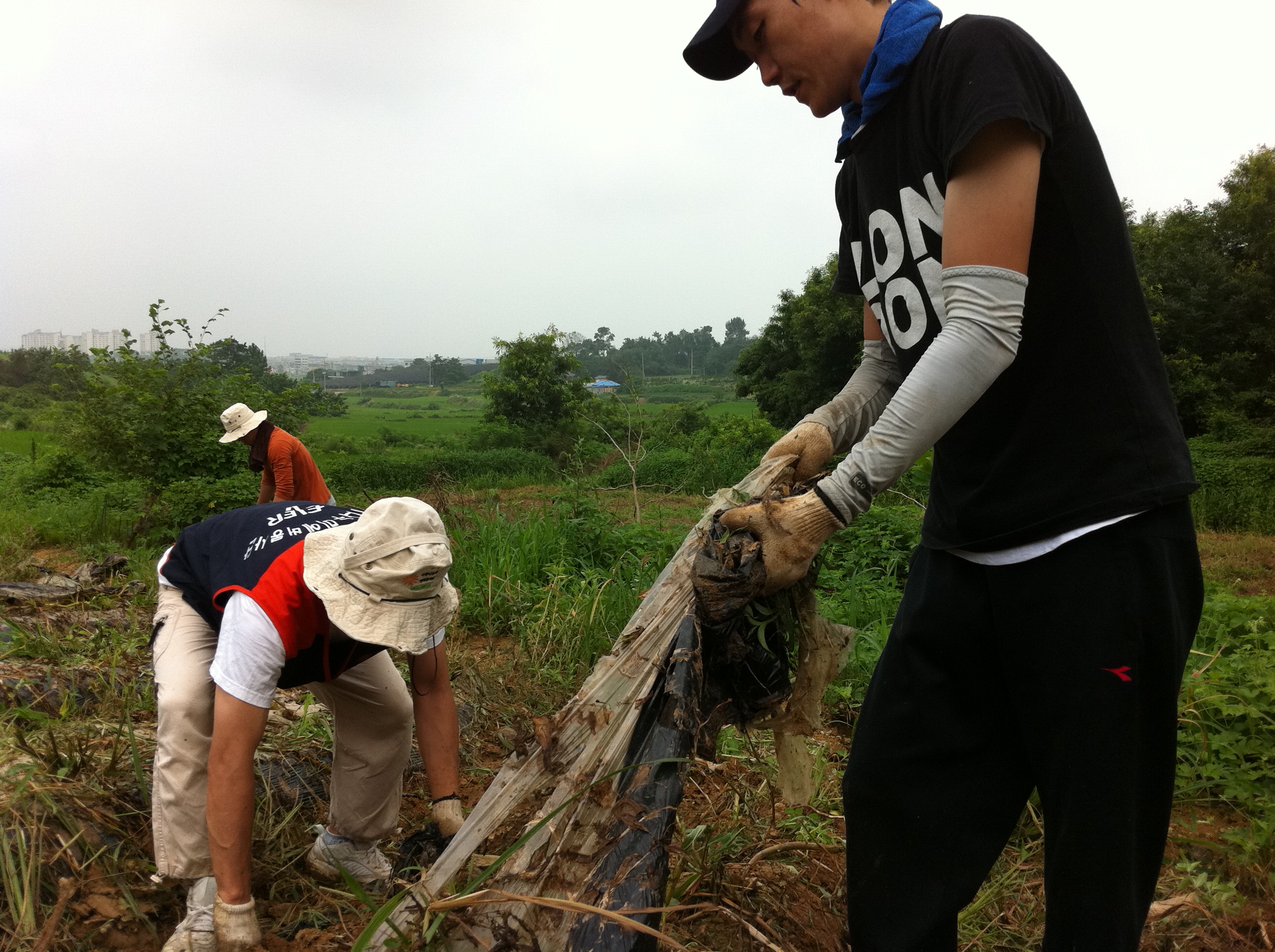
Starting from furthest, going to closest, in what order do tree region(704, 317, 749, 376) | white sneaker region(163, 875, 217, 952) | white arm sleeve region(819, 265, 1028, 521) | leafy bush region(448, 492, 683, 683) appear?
tree region(704, 317, 749, 376) → leafy bush region(448, 492, 683, 683) → white sneaker region(163, 875, 217, 952) → white arm sleeve region(819, 265, 1028, 521)

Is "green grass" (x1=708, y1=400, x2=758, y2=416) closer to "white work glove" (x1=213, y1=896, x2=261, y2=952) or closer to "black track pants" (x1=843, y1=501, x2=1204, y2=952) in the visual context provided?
"white work glove" (x1=213, y1=896, x2=261, y2=952)

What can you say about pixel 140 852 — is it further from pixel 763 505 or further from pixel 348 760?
pixel 763 505

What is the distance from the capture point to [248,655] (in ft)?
5.37

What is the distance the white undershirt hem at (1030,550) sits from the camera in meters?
1.06

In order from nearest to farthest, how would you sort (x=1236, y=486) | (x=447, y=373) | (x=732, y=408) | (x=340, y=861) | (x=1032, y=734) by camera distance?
(x=1032, y=734), (x=340, y=861), (x=1236, y=486), (x=732, y=408), (x=447, y=373)

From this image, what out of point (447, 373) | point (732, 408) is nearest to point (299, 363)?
point (447, 373)

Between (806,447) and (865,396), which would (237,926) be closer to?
(806,447)

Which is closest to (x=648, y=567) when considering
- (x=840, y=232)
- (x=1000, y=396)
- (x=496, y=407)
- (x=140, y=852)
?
(x=140, y=852)

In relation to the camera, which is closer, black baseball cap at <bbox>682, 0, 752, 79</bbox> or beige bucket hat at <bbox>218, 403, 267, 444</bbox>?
black baseball cap at <bbox>682, 0, 752, 79</bbox>

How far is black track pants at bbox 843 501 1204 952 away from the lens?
106 centimetres

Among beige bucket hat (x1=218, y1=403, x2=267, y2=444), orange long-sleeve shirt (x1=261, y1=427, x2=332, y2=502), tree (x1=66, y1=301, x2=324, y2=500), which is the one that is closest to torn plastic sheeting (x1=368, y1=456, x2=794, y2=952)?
orange long-sleeve shirt (x1=261, y1=427, x2=332, y2=502)

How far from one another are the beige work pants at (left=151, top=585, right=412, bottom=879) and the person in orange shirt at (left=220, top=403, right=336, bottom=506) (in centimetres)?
295

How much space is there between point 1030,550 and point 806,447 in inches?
21.2

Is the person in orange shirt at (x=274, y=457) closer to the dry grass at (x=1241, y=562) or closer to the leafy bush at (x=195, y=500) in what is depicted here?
the leafy bush at (x=195, y=500)
